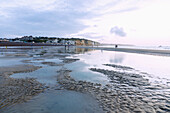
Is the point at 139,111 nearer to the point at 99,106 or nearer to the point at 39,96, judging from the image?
the point at 99,106

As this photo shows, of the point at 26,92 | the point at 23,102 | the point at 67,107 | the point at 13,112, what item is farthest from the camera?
the point at 26,92

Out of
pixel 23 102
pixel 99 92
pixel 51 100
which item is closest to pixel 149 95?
pixel 99 92

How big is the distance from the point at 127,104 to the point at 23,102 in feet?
17.6

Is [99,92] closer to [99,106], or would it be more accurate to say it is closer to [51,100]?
[99,106]

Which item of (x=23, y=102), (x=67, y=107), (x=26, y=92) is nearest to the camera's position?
(x=67, y=107)

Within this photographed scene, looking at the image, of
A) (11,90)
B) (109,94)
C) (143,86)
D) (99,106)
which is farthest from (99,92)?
(11,90)

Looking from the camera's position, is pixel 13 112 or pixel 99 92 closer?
pixel 13 112

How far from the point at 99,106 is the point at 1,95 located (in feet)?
18.5

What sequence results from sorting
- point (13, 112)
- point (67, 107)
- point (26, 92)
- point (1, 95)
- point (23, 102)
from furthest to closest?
point (26, 92) < point (1, 95) < point (23, 102) < point (67, 107) < point (13, 112)

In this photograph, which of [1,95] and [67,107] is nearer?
[67,107]

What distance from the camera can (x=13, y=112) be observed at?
443 centimetres

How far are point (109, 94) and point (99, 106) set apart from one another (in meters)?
1.49

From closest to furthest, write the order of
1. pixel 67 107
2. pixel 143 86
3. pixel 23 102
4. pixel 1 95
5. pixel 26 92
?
pixel 67 107 < pixel 23 102 < pixel 1 95 < pixel 26 92 < pixel 143 86

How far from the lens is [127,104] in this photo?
5176 mm
